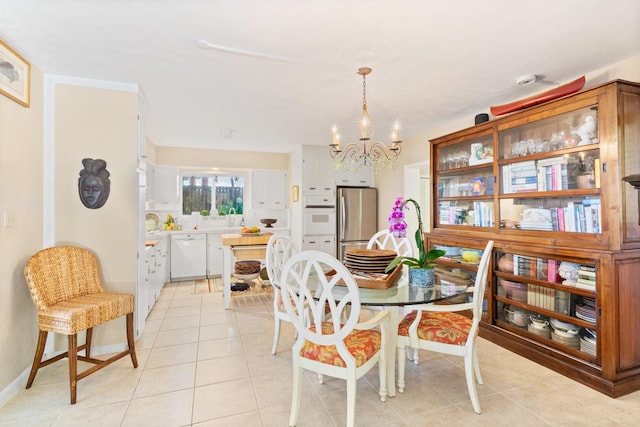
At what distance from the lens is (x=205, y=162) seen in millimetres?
5875

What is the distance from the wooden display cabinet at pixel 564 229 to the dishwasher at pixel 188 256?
4.06m

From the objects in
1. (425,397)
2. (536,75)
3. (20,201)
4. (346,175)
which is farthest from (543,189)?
(20,201)

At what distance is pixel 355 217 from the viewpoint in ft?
18.3

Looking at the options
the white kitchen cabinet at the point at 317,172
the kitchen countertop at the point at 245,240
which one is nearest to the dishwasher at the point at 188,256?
the kitchen countertop at the point at 245,240

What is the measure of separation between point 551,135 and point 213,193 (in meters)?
5.37

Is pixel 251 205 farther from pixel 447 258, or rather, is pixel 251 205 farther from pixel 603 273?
pixel 603 273

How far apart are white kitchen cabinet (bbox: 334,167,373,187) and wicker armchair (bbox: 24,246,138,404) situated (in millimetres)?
3875

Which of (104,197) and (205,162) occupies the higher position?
(205,162)

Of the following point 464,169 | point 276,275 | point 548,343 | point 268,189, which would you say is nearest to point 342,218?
point 268,189

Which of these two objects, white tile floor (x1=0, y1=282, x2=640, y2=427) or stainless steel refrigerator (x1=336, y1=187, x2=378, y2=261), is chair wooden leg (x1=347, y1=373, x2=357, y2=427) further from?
stainless steel refrigerator (x1=336, y1=187, x2=378, y2=261)

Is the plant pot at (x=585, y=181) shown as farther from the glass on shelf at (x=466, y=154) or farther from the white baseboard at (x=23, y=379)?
the white baseboard at (x=23, y=379)

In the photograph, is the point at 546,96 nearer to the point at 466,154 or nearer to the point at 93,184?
the point at 466,154

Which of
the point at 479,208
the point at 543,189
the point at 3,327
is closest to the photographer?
the point at 3,327

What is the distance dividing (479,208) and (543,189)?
2.17 feet
